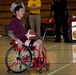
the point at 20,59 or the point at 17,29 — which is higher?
the point at 17,29

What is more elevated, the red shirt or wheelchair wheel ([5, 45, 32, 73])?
the red shirt

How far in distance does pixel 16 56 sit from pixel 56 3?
6082mm

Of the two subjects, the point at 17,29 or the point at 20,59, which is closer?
the point at 20,59

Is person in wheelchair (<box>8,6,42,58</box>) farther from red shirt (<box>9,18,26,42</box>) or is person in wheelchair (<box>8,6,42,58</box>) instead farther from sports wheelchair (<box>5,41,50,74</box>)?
sports wheelchair (<box>5,41,50,74</box>)

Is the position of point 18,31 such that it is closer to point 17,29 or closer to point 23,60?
point 17,29

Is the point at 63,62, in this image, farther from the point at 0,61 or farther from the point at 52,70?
the point at 0,61

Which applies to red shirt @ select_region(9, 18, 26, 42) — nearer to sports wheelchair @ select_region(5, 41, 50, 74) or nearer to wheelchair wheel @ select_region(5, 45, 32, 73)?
sports wheelchair @ select_region(5, 41, 50, 74)

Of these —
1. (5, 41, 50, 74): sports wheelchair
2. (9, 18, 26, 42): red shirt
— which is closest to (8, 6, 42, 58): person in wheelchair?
(9, 18, 26, 42): red shirt

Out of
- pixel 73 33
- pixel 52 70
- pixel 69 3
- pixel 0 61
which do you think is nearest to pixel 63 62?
pixel 52 70

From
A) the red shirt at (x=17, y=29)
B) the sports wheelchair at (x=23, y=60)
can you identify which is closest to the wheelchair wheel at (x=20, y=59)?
the sports wheelchair at (x=23, y=60)

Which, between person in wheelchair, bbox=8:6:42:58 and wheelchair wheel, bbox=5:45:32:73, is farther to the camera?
person in wheelchair, bbox=8:6:42:58

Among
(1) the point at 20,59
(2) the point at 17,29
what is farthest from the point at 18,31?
(1) the point at 20,59

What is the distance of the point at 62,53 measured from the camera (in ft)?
30.8

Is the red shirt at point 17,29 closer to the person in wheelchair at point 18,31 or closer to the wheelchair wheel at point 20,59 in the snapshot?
the person in wheelchair at point 18,31
